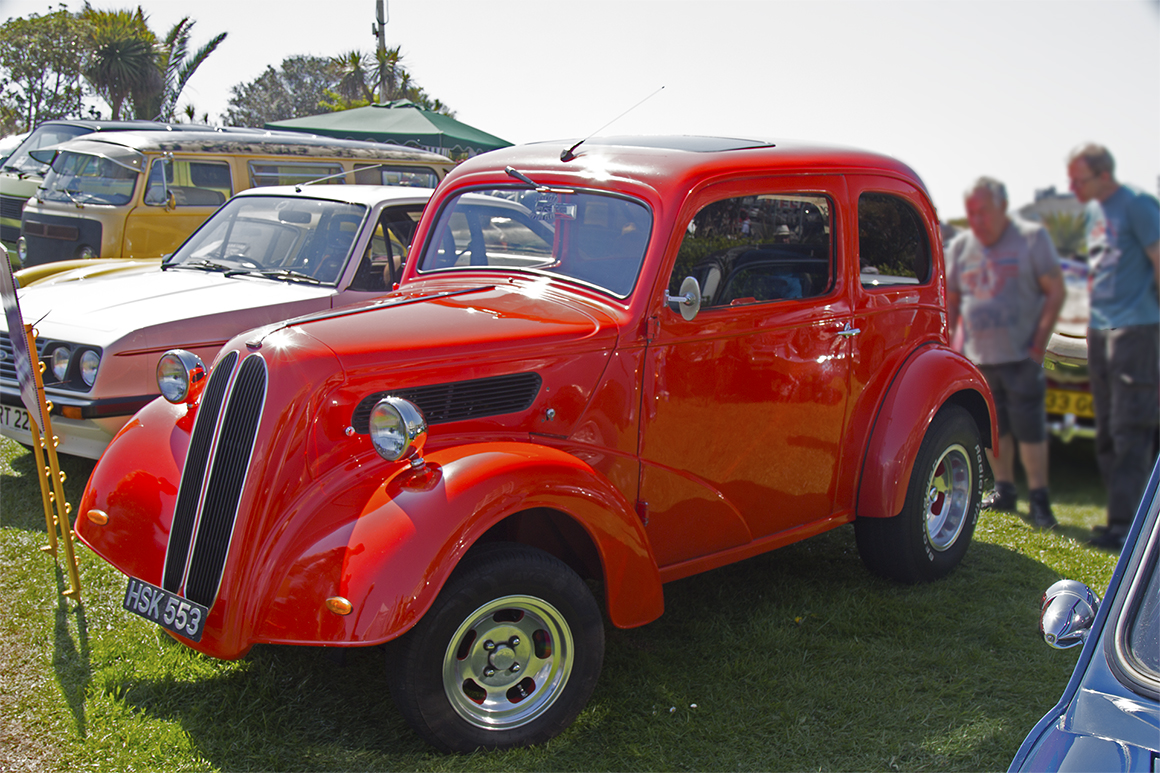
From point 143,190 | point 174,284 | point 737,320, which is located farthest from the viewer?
point 143,190

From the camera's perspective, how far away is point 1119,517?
4.96m

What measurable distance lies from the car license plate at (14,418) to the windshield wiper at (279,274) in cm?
144

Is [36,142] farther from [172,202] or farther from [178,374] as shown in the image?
[178,374]

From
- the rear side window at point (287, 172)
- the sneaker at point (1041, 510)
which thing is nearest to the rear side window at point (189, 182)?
the rear side window at point (287, 172)

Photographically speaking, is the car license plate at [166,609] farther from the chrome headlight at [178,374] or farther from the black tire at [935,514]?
the black tire at [935,514]

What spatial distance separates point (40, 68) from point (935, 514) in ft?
18.0

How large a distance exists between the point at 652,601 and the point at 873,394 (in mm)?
1591

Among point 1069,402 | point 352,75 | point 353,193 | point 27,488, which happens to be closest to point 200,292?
point 353,193

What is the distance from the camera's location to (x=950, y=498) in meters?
4.54

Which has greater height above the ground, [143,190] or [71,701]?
[143,190]

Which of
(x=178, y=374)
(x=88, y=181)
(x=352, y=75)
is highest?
(x=352, y=75)

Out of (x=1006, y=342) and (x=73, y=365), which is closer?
(x=73, y=365)

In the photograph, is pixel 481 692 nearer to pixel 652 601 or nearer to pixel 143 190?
pixel 652 601

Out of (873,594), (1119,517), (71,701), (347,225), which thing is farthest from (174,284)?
(1119,517)
